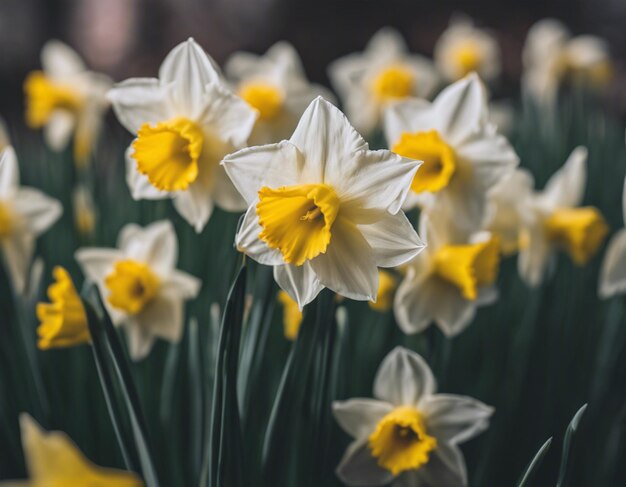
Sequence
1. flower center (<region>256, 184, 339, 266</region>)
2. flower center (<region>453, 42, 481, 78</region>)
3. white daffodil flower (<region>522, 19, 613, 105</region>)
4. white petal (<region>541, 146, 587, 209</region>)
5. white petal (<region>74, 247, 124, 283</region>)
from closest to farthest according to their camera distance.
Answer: flower center (<region>256, 184, 339, 266</region>) → white petal (<region>74, 247, 124, 283</region>) → white petal (<region>541, 146, 587, 209</region>) → white daffodil flower (<region>522, 19, 613, 105</region>) → flower center (<region>453, 42, 481, 78</region>)

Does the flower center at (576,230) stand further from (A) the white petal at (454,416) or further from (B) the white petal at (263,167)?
(B) the white petal at (263,167)

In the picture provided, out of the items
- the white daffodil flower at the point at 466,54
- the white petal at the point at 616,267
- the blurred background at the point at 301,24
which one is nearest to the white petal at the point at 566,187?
the white petal at the point at 616,267

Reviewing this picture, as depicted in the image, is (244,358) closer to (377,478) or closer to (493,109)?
(377,478)

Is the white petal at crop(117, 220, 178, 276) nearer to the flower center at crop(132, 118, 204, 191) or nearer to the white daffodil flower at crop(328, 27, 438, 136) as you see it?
the flower center at crop(132, 118, 204, 191)

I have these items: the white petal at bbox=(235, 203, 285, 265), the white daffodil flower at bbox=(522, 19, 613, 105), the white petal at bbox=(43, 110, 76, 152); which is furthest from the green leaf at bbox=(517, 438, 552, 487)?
the white daffodil flower at bbox=(522, 19, 613, 105)

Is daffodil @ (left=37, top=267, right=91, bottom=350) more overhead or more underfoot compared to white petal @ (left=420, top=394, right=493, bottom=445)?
more overhead

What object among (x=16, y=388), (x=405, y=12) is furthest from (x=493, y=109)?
(x=405, y=12)
